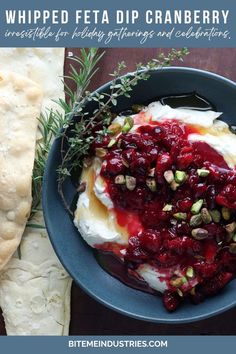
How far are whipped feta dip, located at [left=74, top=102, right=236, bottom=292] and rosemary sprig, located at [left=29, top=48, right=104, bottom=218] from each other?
0.54 feet

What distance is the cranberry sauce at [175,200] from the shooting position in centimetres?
163

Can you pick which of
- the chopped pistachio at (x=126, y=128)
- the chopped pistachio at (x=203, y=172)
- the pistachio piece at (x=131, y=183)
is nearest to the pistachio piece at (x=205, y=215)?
the chopped pistachio at (x=203, y=172)

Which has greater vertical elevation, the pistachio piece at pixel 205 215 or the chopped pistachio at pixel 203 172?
the chopped pistachio at pixel 203 172

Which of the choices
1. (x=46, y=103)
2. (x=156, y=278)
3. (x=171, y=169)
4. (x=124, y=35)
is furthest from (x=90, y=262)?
(x=124, y=35)

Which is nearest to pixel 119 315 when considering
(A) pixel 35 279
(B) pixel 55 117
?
(A) pixel 35 279

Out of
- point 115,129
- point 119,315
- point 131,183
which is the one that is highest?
point 115,129

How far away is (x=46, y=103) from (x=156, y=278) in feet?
2.35

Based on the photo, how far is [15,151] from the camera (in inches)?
71.2

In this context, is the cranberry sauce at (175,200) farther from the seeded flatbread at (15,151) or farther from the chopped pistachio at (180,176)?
the seeded flatbread at (15,151)

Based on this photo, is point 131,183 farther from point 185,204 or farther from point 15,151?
point 15,151

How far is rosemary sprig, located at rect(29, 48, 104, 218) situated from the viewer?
5.87 feet

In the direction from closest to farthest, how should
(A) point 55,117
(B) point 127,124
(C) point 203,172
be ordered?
(C) point 203,172
(B) point 127,124
(A) point 55,117

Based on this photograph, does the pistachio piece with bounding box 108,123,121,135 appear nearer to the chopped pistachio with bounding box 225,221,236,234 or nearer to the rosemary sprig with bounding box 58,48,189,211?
the rosemary sprig with bounding box 58,48,189,211

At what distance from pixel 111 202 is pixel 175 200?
0.20 meters
